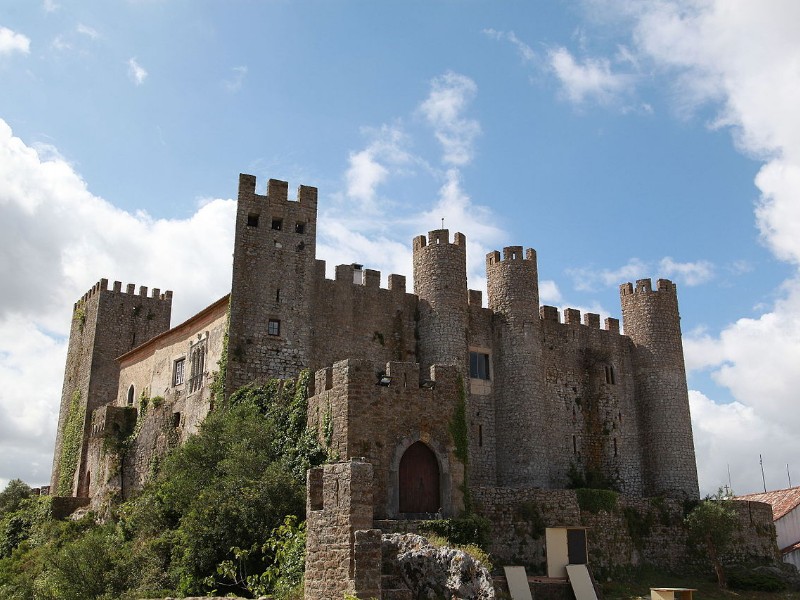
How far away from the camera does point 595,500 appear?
3112cm

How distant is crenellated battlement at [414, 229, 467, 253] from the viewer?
35659 millimetres

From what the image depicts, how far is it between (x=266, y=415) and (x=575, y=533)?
36.8ft

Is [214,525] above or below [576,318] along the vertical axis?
below

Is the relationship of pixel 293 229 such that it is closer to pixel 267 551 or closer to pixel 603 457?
pixel 267 551

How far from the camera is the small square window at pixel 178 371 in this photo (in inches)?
1421

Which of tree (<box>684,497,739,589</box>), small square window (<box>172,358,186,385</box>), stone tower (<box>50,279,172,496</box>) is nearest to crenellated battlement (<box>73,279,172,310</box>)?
stone tower (<box>50,279,172,496</box>)

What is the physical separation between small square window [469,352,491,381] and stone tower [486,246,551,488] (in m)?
0.48

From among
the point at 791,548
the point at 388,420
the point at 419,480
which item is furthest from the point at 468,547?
the point at 791,548

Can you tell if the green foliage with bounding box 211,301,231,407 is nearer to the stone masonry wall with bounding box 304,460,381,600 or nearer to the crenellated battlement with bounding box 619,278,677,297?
the stone masonry wall with bounding box 304,460,381,600

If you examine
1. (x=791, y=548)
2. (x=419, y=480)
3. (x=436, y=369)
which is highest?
(x=436, y=369)

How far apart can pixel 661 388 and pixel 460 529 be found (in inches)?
874

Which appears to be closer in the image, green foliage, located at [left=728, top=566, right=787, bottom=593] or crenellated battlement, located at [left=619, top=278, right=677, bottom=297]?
green foliage, located at [left=728, top=566, right=787, bottom=593]

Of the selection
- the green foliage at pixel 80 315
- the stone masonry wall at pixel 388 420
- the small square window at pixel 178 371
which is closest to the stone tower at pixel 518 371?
the stone masonry wall at pixel 388 420

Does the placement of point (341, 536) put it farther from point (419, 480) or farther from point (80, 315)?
point (80, 315)
